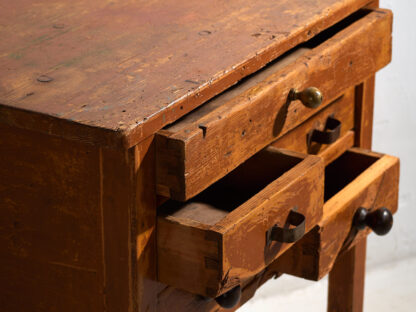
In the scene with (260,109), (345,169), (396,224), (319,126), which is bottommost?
(396,224)

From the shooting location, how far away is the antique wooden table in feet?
3.35

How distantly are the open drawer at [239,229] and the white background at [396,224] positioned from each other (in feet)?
3.50

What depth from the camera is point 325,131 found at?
1397 millimetres

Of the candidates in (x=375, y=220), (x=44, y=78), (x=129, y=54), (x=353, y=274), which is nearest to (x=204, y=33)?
(x=129, y=54)

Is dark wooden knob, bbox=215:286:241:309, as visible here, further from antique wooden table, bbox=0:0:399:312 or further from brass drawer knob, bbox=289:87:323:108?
brass drawer knob, bbox=289:87:323:108

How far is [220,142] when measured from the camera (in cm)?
108

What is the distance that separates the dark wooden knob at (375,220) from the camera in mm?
1324

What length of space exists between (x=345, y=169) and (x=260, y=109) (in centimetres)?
39

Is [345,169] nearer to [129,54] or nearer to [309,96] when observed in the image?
[309,96]

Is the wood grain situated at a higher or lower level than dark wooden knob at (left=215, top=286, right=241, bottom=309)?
higher

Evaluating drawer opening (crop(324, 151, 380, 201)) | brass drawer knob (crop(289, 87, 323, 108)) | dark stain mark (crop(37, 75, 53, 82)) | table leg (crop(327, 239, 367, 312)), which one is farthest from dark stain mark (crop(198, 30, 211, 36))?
table leg (crop(327, 239, 367, 312))

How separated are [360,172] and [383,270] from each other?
94 cm

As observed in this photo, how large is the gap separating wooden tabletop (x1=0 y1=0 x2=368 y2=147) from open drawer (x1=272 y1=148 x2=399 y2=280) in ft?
0.73

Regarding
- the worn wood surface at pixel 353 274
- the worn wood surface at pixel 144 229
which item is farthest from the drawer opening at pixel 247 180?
the worn wood surface at pixel 353 274
